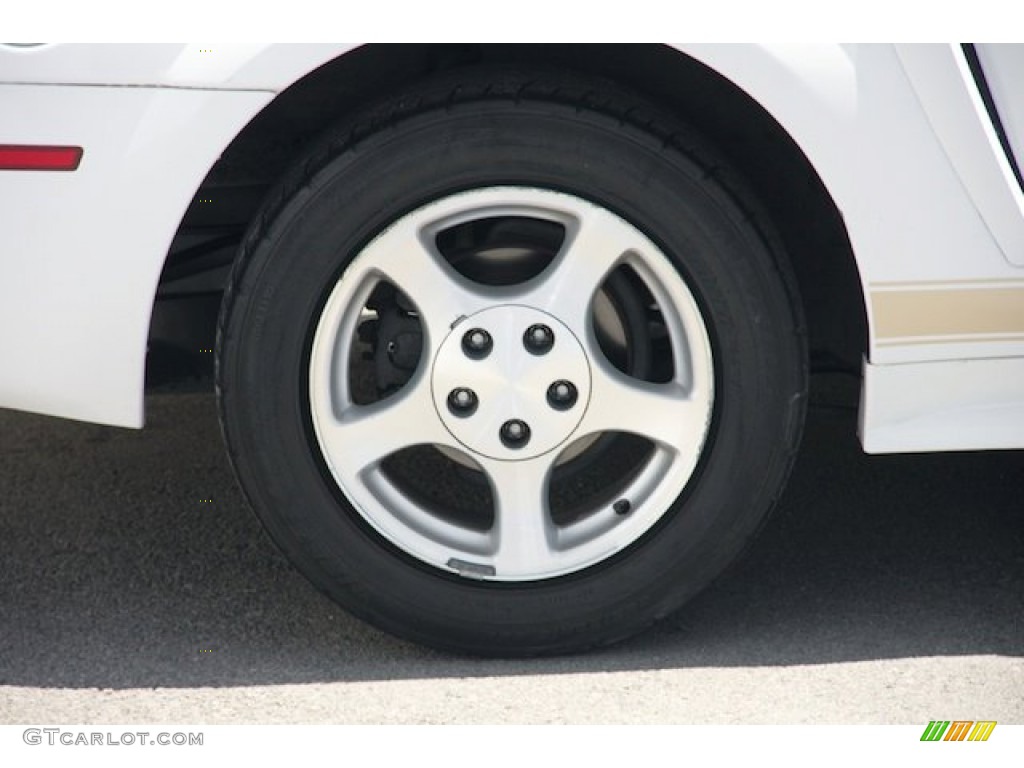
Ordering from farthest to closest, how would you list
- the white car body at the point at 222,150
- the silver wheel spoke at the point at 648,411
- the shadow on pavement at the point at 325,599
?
the shadow on pavement at the point at 325,599 → the silver wheel spoke at the point at 648,411 → the white car body at the point at 222,150

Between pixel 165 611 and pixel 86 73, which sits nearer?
pixel 86 73

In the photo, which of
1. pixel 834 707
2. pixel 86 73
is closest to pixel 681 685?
pixel 834 707

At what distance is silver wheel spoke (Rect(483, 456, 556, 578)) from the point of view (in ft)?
8.69

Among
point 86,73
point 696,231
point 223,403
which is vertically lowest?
point 223,403

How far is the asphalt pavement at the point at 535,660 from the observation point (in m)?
2.58

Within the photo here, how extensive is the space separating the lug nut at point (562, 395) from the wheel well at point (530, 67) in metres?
0.47

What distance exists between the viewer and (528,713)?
254 cm

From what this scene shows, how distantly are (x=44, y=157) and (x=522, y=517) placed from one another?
95 centimetres

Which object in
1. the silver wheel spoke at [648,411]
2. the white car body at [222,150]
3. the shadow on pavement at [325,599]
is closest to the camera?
the white car body at [222,150]

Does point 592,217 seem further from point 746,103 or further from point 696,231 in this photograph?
point 746,103

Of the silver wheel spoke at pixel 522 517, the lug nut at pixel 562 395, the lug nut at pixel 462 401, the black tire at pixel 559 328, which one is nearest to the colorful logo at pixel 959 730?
the black tire at pixel 559 328

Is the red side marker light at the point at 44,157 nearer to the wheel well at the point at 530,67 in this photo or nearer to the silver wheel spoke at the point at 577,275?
the wheel well at the point at 530,67

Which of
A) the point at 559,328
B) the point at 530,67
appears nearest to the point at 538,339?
the point at 559,328

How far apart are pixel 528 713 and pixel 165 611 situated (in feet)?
2.54
